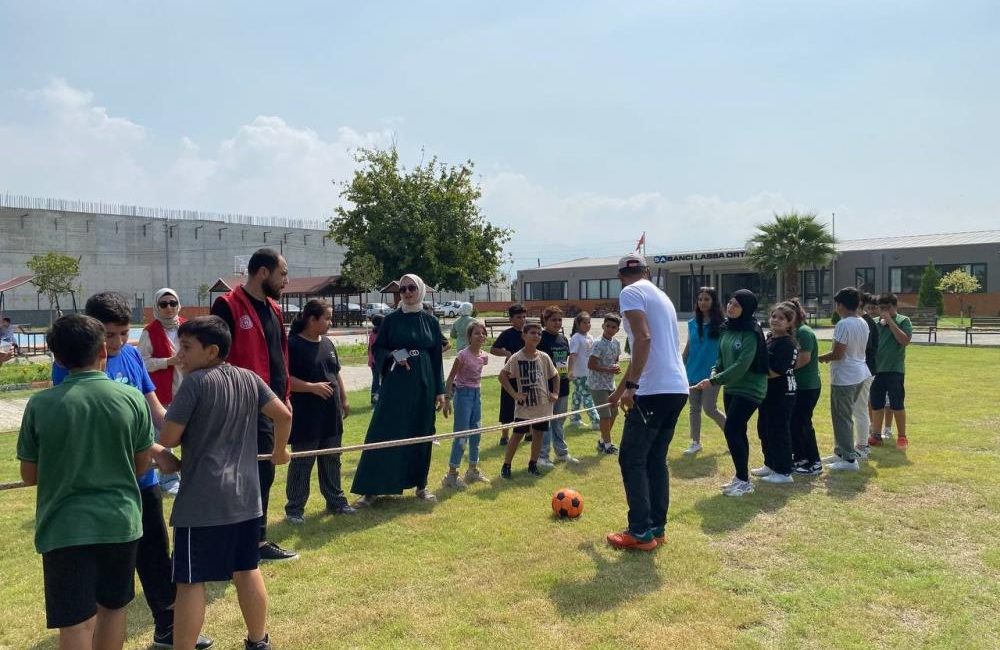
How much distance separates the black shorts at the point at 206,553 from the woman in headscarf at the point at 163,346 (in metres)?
3.42

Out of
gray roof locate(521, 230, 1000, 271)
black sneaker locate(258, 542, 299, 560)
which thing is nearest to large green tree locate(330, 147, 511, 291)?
gray roof locate(521, 230, 1000, 271)

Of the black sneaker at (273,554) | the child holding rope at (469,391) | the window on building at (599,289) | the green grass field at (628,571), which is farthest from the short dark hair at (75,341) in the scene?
the window on building at (599,289)

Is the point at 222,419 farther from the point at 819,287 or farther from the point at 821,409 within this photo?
the point at 819,287

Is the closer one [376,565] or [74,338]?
[74,338]

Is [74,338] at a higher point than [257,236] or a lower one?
lower

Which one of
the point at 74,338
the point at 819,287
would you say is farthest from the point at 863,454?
the point at 819,287

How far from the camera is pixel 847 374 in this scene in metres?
7.16

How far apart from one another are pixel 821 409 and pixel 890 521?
597cm

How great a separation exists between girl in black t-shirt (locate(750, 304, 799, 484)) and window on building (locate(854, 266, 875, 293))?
43.6 metres

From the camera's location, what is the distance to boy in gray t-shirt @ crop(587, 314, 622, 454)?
8.12 metres

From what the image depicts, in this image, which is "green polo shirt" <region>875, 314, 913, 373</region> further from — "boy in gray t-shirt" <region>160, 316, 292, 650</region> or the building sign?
the building sign

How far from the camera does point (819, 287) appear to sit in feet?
155

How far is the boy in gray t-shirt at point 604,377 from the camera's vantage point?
812cm

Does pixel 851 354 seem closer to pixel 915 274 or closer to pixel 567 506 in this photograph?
pixel 567 506
